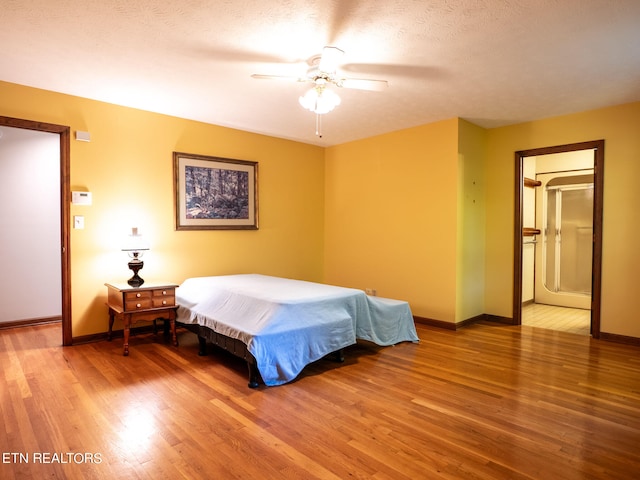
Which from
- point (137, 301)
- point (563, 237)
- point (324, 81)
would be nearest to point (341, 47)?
point (324, 81)

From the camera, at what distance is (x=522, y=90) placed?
3607 mm

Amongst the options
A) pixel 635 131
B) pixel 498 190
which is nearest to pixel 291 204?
pixel 498 190

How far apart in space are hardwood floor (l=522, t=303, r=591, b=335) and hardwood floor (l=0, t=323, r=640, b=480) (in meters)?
1.01

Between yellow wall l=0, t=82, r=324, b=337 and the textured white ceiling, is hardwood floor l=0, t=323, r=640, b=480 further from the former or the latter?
A: the textured white ceiling

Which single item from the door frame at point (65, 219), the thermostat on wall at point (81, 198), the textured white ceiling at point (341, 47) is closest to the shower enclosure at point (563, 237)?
the textured white ceiling at point (341, 47)

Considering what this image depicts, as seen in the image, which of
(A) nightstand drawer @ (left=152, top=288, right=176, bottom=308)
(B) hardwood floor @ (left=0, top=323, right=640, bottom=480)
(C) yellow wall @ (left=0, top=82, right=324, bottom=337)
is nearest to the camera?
(B) hardwood floor @ (left=0, top=323, right=640, bottom=480)

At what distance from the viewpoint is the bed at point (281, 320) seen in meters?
2.88

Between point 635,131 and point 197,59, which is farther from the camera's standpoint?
point 635,131

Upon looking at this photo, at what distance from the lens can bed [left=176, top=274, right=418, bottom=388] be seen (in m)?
2.88

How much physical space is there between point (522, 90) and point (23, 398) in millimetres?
4791

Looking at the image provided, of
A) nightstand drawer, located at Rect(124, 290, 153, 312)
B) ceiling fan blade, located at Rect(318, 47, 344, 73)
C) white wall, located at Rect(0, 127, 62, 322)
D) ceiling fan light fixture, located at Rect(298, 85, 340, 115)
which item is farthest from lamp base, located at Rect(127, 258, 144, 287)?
ceiling fan blade, located at Rect(318, 47, 344, 73)

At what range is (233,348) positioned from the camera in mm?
3082

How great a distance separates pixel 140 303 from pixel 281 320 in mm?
1574

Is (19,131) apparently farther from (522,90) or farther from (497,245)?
(497,245)
